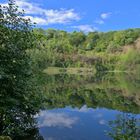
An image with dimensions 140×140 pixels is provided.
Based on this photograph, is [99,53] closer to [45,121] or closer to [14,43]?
[45,121]

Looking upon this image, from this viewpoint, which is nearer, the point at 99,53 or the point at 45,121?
the point at 45,121

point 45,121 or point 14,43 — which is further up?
point 14,43

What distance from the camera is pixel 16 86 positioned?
57.2ft

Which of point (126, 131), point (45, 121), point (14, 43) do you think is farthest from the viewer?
point (45, 121)

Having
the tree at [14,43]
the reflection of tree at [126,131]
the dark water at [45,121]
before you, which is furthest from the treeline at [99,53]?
the reflection of tree at [126,131]

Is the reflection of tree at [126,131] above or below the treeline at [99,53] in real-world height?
below

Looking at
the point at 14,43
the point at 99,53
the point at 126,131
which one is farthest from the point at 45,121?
the point at 99,53

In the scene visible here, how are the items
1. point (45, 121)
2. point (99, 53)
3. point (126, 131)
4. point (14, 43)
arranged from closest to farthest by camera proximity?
point (126, 131)
point (14, 43)
point (45, 121)
point (99, 53)

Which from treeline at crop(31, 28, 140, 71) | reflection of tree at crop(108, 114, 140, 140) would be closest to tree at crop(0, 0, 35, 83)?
reflection of tree at crop(108, 114, 140, 140)

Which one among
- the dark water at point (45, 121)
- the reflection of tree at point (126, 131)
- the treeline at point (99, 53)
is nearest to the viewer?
the reflection of tree at point (126, 131)

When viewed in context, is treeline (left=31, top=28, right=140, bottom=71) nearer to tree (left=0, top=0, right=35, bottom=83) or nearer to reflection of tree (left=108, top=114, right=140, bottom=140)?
tree (left=0, top=0, right=35, bottom=83)

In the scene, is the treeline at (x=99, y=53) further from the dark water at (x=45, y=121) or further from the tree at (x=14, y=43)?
A: the tree at (x=14, y=43)

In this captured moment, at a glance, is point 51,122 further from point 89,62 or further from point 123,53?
point 123,53

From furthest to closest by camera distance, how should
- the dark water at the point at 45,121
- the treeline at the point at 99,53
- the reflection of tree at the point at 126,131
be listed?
the treeline at the point at 99,53 < the dark water at the point at 45,121 < the reflection of tree at the point at 126,131
